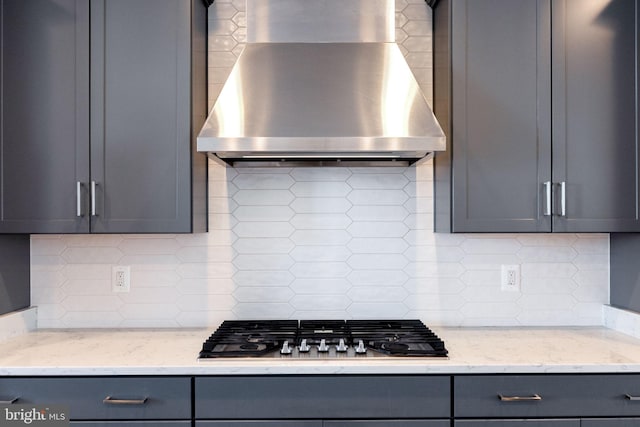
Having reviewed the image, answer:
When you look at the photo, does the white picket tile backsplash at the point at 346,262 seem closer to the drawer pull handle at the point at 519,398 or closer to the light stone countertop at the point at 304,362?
the light stone countertop at the point at 304,362

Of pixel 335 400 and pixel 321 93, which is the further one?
pixel 321 93

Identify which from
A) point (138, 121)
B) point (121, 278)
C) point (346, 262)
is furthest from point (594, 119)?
point (121, 278)

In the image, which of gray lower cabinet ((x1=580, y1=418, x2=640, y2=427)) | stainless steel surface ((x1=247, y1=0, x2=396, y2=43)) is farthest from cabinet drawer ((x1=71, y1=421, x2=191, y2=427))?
stainless steel surface ((x1=247, y1=0, x2=396, y2=43))

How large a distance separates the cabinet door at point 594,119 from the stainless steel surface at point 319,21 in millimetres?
747

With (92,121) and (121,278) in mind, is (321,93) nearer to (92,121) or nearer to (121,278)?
(92,121)

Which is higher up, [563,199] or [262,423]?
[563,199]

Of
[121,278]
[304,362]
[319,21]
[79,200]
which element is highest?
[319,21]

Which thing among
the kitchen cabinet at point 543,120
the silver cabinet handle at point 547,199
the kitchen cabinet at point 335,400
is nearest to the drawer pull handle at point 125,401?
the kitchen cabinet at point 335,400

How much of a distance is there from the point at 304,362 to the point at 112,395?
2.26ft

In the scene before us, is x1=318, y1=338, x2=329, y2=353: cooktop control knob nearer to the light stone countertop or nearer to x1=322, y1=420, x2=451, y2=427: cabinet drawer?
the light stone countertop

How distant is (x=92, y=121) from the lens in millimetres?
2086

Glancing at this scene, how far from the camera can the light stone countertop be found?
1763 millimetres

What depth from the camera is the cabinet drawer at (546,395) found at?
1.78 metres

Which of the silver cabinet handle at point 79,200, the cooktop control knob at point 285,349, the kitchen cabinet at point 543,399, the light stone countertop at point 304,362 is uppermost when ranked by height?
the silver cabinet handle at point 79,200
